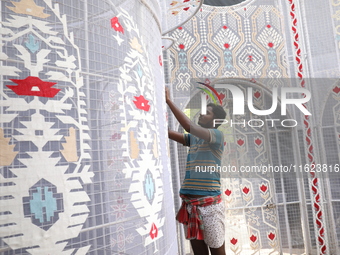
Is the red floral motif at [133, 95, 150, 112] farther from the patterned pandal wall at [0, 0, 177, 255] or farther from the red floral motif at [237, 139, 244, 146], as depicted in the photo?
the red floral motif at [237, 139, 244, 146]

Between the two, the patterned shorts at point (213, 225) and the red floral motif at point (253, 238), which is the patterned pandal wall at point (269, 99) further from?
the patterned shorts at point (213, 225)

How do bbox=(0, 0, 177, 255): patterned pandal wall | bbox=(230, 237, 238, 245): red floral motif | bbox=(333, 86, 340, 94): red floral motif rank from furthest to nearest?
1. bbox=(230, 237, 238, 245): red floral motif
2. bbox=(333, 86, 340, 94): red floral motif
3. bbox=(0, 0, 177, 255): patterned pandal wall

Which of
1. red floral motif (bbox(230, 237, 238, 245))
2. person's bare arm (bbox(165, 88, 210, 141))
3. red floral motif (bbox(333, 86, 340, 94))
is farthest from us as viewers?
red floral motif (bbox(230, 237, 238, 245))

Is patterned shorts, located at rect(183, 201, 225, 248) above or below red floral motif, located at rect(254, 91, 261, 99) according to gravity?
below

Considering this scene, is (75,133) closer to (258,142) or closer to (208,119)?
(208,119)

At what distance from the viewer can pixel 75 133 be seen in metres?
0.55

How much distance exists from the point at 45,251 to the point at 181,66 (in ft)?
7.71

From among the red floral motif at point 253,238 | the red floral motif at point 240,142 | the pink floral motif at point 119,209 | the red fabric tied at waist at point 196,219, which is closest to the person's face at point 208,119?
the red fabric tied at waist at point 196,219

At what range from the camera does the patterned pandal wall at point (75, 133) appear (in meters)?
0.49

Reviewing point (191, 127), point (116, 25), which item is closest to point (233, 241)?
point (191, 127)

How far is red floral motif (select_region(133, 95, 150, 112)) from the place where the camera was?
27.6 inches

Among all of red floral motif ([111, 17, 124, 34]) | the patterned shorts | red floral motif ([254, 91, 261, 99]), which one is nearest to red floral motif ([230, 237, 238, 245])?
red floral motif ([254, 91, 261, 99])

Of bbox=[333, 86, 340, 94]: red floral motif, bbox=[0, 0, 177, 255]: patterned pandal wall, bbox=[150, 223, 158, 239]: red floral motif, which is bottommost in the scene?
bbox=[150, 223, 158, 239]: red floral motif

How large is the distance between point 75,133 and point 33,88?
10 cm
